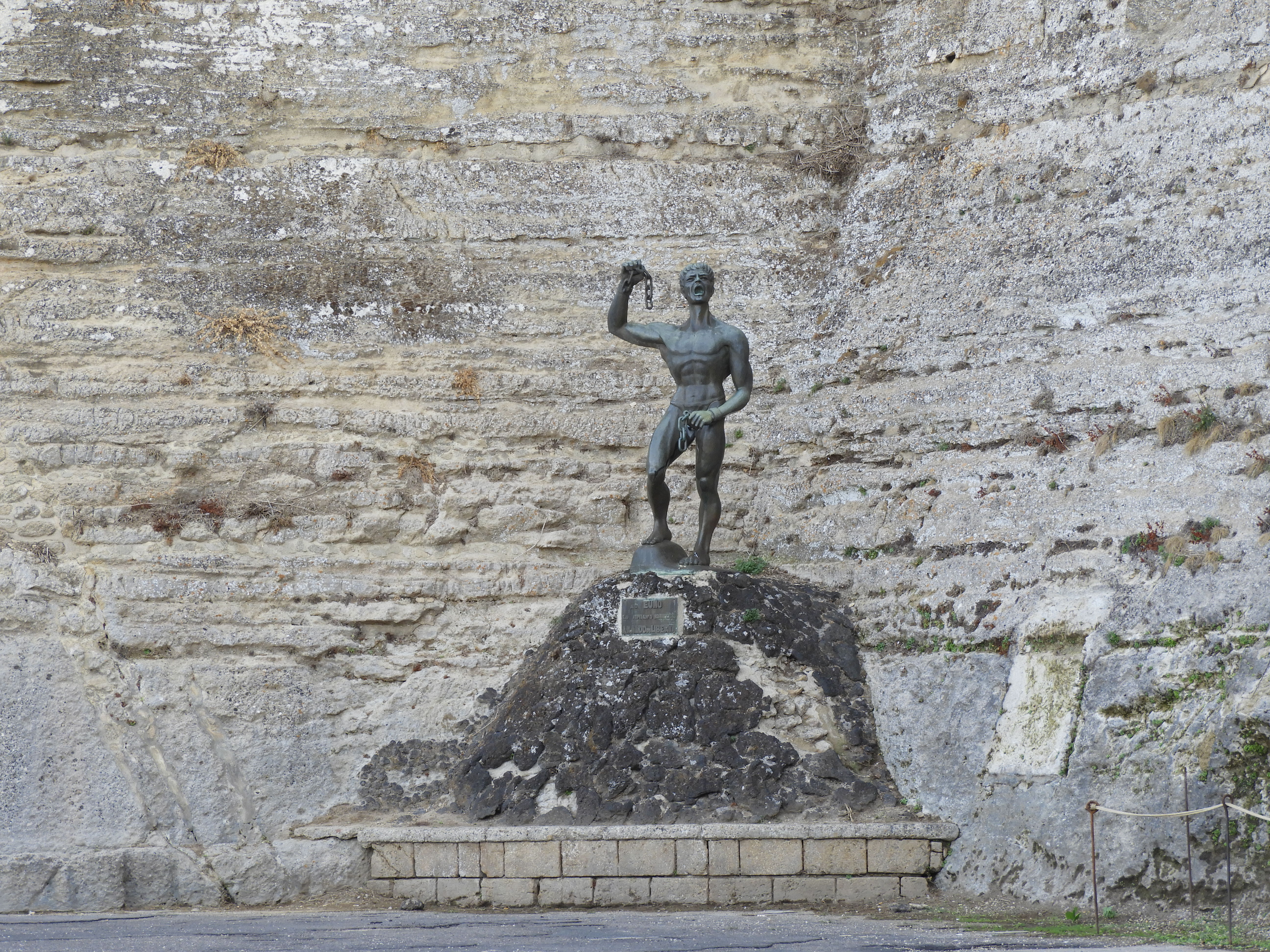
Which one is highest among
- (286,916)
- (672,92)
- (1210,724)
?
(672,92)

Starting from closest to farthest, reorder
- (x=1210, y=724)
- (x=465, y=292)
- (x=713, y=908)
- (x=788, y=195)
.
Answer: (x=1210, y=724) < (x=713, y=908) < (x=465, y=292) < (x=788, y=195)

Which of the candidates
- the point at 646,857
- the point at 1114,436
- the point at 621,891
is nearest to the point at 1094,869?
the point at 646,857

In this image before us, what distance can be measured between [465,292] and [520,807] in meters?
4.38

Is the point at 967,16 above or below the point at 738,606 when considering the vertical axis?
above

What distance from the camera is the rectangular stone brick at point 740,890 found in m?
8.20

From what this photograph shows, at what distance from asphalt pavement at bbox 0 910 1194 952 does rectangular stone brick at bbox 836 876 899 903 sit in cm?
42

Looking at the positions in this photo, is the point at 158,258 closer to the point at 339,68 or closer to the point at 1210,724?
the point at 339,68

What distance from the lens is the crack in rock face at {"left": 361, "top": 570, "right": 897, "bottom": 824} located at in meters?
8.59

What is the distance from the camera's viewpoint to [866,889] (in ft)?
27.0

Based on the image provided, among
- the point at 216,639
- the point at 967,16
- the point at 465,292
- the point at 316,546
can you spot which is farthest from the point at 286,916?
the point at 967,16

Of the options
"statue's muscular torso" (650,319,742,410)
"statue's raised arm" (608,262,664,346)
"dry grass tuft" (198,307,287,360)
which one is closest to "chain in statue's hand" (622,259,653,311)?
"statue's raised arm" (608,262,664,346)

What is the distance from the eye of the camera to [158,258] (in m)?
11.0

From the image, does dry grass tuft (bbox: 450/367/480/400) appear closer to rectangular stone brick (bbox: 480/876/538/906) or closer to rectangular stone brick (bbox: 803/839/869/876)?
rectangular stone brick (bbox: 480/876/538/906)

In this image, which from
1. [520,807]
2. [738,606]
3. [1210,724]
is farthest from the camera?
[738,606]
